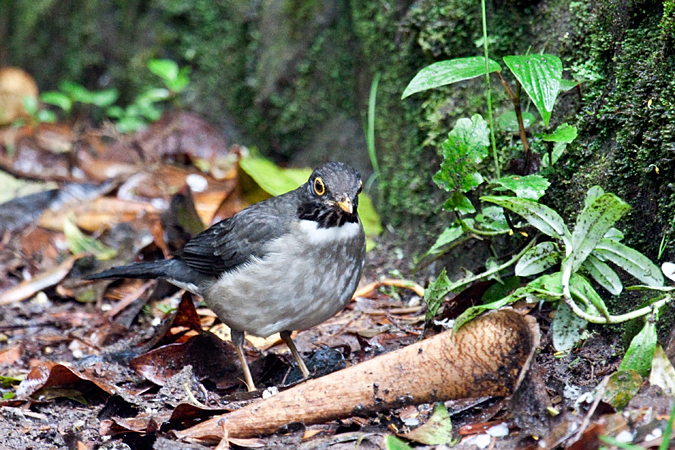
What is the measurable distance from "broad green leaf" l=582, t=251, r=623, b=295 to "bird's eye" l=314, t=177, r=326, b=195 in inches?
71.7

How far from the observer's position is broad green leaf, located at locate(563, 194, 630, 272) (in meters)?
3.33

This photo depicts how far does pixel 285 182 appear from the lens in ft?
23.5

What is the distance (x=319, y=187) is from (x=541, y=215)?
164cm

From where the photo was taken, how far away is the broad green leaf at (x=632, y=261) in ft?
11.6

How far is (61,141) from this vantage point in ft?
32.7

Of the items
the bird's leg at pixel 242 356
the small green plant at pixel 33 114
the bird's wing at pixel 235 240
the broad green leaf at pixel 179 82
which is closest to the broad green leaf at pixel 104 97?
the small green plant at pixel 33 114

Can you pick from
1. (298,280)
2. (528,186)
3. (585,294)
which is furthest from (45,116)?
(585,294)

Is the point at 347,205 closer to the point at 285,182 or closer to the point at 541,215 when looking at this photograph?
the point at 541,215

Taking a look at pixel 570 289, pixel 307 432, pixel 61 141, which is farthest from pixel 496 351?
pixel 61 141

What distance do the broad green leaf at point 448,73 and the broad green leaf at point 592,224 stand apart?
0.95m

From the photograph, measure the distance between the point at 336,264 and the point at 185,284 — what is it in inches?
58.2

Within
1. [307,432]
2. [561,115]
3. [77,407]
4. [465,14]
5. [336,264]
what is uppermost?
[465,14]

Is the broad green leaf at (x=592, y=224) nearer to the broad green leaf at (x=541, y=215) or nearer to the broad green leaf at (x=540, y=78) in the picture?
the broad green leaf at (x=541, y=215)

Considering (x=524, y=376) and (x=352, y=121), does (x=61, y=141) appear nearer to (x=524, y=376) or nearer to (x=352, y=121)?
(x=352, y=121)
